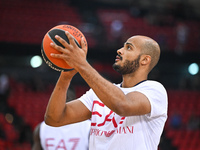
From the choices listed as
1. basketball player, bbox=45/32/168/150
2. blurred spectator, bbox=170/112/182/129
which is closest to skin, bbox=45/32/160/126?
basketball player, bbox=45/32/168/150

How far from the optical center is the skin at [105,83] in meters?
2.33

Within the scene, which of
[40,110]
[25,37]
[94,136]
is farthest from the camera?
[25,37]

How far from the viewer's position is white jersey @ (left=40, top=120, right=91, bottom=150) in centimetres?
401

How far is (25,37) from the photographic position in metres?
13.7

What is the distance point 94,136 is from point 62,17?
13462 mm

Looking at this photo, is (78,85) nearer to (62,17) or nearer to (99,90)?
(62,17)

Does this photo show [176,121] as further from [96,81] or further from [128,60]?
[96,81]

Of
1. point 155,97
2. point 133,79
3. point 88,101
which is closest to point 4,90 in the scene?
point 88,101

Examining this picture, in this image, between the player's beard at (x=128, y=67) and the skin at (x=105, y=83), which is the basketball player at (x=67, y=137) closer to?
the skin at (x=105, y=83)

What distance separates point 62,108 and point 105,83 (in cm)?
73

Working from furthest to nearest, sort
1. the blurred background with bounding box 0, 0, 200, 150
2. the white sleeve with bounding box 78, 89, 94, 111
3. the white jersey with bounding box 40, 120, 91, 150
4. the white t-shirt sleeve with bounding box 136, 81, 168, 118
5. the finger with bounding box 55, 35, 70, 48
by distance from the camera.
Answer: the blurred background with bounding box 0, 0, 200, 150 → the white jersey with bounding box 40, 120, 91, 150 → the white sleeve with bounding box 78, 89, 94, 111 → the white t-shirt sleeve with bounding box 136, 81, 168, 118 → the finger with bounding box 55, 35, 70, 48

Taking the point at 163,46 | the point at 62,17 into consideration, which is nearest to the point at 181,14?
the point at 163,46

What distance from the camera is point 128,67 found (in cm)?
288

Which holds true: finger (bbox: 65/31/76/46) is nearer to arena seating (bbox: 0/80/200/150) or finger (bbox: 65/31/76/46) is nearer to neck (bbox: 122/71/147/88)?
neck (bbox: 122/71/147/88)
